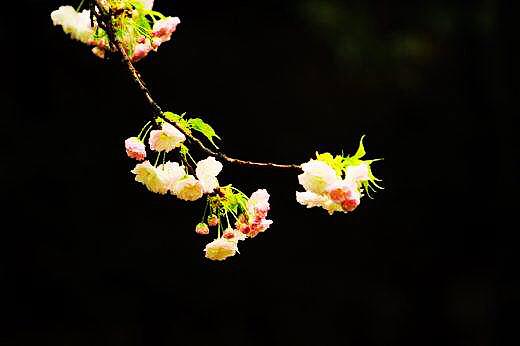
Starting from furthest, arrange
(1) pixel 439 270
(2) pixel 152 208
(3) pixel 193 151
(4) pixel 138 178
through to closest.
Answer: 1. (1) pixel 439 270
2. (2) pixel 152 208
3. (3) pixel 193 151
4. (4) pixel 138 178

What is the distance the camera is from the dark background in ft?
7.00

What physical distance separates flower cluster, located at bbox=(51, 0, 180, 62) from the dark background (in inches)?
37.9

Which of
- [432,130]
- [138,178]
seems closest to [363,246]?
[432,130]

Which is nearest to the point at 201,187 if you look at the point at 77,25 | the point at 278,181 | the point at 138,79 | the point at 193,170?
the point at 193,170

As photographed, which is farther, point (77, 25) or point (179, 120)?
point (77, 25)

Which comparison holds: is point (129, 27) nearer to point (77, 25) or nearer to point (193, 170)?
point (77, 25)

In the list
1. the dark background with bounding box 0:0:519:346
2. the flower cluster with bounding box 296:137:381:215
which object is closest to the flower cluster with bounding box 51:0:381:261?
the flower cluster with bounding box 296:137:381:215

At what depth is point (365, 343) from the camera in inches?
96.5

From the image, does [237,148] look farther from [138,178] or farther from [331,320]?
[138,178]

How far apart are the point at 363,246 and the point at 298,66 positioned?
0.68 metres

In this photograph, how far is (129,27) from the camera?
1.00 meters

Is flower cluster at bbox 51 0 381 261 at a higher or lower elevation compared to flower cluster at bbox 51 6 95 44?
lower

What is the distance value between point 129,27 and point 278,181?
1314mm

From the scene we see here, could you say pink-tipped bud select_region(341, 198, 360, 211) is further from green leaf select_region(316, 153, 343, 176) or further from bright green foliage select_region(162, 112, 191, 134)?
bright green foliage select_region(162, 112, 191, 134)
